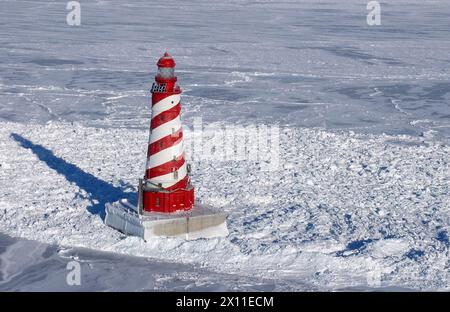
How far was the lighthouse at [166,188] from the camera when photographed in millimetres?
7793

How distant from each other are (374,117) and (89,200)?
732 centimetres

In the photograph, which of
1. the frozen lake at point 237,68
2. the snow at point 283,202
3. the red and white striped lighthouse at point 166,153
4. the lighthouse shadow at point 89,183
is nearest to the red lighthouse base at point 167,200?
the red and white striped lighthouse at point 166,153

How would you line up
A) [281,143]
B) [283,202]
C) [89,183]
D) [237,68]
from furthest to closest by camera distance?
[237,68] → [281,143] → [89,183] → [283,202]

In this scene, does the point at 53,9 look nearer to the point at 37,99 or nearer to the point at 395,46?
the point at 395,46

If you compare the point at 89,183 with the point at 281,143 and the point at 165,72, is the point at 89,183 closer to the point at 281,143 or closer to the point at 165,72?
the point at 165,72

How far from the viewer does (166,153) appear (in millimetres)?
7914

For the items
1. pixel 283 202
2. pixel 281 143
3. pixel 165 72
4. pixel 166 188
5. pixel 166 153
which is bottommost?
pixel 283 202

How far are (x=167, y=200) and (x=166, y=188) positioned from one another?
0.36 feet

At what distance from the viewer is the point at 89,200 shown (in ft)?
30.2

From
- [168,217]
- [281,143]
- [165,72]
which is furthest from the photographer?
[281,143]

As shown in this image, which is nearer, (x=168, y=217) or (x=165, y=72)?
(x=165, y=72)

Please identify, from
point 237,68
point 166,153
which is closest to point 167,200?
point 166,153
